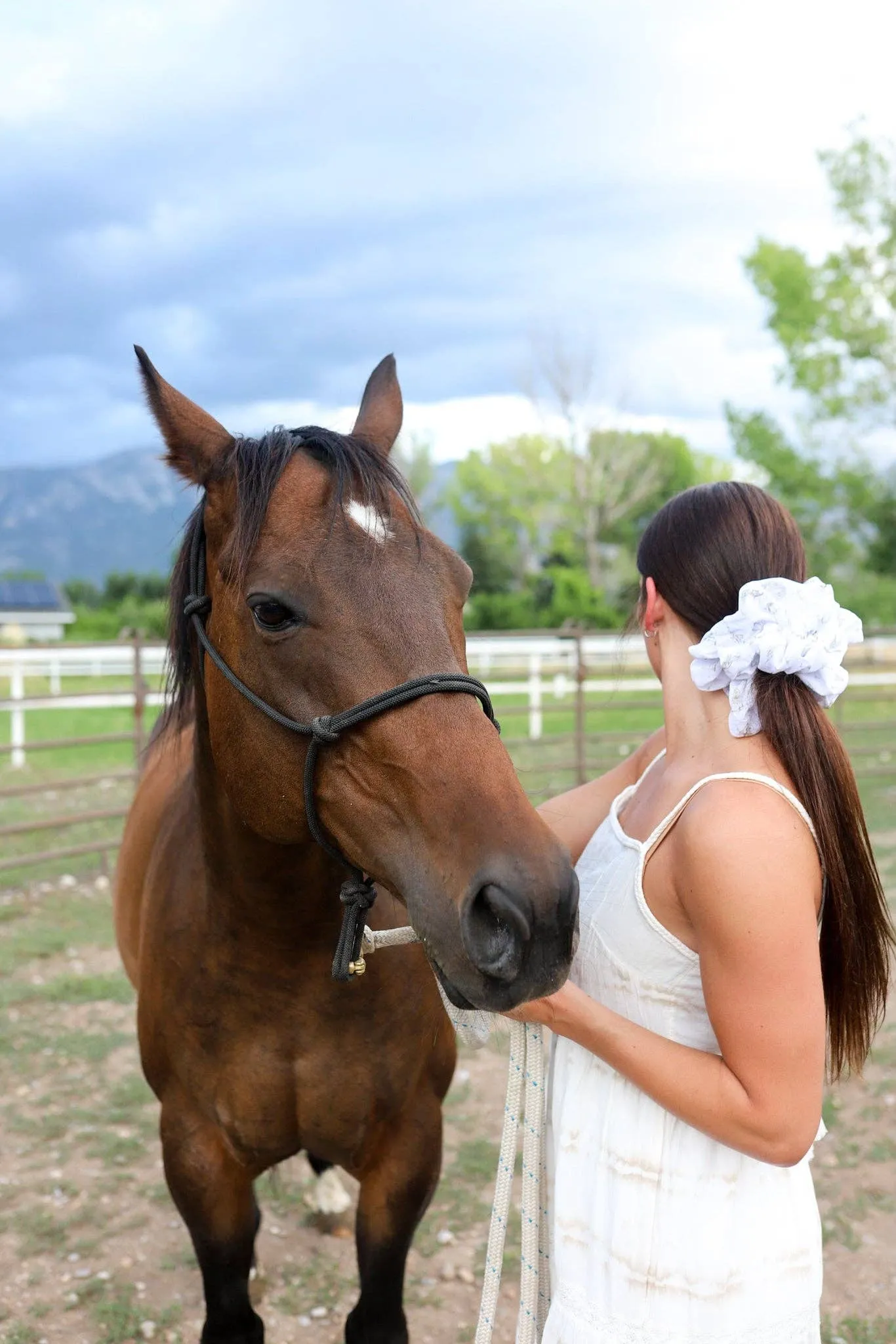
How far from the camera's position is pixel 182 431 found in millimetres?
1964

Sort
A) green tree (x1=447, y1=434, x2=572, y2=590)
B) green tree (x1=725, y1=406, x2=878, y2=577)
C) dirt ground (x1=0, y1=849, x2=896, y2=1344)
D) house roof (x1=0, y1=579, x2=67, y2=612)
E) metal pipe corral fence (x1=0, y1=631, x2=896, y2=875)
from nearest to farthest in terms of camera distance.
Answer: dirt ground (x1=0, y1=849, x2=896, y2=1344) → metal pipe corral fence (x1=0, y1=631, x2=896, y2=875) → green tree (x1=725, y1=406, x2=878, y2=577) → green tree (x1=447, y1=434, x2=572, y2=590) → house roof (x1=0, y1=579, x2=67, y2=612)

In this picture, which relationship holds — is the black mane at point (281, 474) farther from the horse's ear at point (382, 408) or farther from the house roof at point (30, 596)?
the house roof at point (30, 596)

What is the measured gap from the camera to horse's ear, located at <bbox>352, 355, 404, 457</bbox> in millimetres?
2287

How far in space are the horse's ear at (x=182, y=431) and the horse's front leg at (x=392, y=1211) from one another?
1.46 metres

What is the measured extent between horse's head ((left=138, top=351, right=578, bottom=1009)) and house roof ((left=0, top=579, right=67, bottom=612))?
63200 mm

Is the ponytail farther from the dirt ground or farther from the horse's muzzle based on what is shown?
the dirt ground

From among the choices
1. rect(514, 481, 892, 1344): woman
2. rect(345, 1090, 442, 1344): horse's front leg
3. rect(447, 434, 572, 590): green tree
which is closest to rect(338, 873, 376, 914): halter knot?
rect(514, 481, 892, 1344): woman

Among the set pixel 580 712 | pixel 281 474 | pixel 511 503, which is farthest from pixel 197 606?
pixel 511 503

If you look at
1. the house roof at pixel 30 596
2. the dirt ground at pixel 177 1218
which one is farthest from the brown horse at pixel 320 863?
the house roof at pixel 30 596

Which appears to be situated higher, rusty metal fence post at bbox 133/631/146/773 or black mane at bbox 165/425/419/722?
black mane at bbox 165/425/419/722

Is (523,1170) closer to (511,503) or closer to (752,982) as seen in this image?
(752,982)

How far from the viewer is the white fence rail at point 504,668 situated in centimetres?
772

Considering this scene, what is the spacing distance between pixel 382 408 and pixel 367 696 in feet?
3.34

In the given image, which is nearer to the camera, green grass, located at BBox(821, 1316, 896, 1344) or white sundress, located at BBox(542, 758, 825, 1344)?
white sundress, located at BBox(542, 758, 825, 1344)
